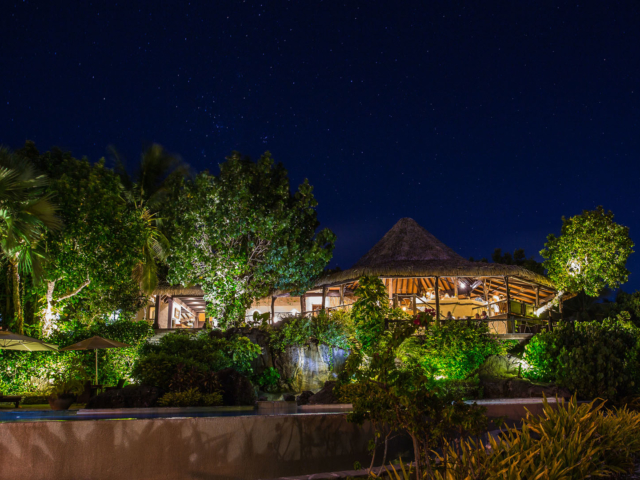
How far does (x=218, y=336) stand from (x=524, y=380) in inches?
332

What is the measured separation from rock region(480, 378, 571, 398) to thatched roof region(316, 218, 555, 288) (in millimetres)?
4846

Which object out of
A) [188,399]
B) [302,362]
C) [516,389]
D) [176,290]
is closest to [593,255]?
[516,389]

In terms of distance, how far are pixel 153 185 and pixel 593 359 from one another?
17944mm

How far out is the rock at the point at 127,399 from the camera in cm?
980

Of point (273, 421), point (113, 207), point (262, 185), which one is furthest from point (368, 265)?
point (273, 421)

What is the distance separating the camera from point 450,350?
1411 centimetres

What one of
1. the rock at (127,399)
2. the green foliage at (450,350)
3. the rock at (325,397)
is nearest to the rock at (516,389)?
the green foliage at (450,350)

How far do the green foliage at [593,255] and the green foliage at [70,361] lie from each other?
615 inches

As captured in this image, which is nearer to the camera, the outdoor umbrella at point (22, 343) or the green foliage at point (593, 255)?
the outdoor umbrella at point (22, 343)

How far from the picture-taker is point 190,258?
666 inches

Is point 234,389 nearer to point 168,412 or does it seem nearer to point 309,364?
point 168,412

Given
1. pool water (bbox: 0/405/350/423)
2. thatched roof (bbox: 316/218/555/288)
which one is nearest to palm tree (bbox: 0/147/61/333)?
pool water (bbox: 0/405/350/423)

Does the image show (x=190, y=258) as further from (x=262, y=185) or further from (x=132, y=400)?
(x=132, y=400)

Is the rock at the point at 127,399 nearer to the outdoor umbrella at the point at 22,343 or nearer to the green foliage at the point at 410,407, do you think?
the outdoor umbrella at the point at 22,343
